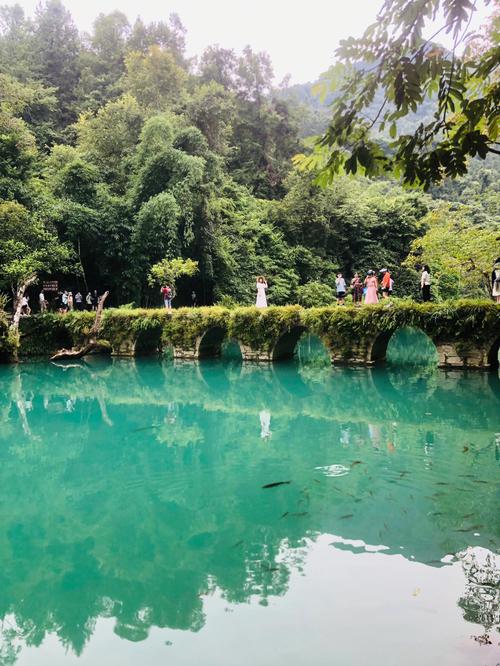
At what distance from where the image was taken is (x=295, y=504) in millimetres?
6414

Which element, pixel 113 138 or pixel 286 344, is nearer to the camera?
pixel 286 344

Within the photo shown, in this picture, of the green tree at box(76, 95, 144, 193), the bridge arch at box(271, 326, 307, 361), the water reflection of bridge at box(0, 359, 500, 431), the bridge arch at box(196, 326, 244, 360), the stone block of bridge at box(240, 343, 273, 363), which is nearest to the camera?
the water reflection of bridge at box(0, 359, 500, 431)

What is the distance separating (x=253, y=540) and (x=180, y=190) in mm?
22181

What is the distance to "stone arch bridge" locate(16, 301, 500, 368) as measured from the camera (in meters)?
15.7

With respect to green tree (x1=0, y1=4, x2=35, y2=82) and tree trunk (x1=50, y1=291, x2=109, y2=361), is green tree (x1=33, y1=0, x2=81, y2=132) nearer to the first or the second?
green tree (x1=0, y1=4, x2=35, y2=82)

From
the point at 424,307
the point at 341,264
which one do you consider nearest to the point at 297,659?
the point at 424,307

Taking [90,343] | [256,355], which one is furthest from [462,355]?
[90,343]

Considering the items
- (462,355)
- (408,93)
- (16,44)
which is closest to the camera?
(408,93)

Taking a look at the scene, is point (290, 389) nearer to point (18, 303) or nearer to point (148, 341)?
point (148, 341)

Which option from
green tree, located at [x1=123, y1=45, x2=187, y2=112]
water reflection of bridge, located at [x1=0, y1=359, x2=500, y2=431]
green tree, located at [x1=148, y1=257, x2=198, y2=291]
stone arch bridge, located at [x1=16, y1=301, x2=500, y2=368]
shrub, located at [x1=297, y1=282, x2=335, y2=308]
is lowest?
water reflection of bridge, located at [x1=0, y1=359, x2=500, y2=431]

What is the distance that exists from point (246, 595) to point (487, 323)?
41.8 feet

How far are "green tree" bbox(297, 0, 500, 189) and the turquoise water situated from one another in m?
3.20

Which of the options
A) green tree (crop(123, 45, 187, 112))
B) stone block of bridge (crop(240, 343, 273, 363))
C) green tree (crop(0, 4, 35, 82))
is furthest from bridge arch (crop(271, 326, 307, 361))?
green tree (crop(0, 4, 35, 82))

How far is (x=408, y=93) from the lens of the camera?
2.88 m
